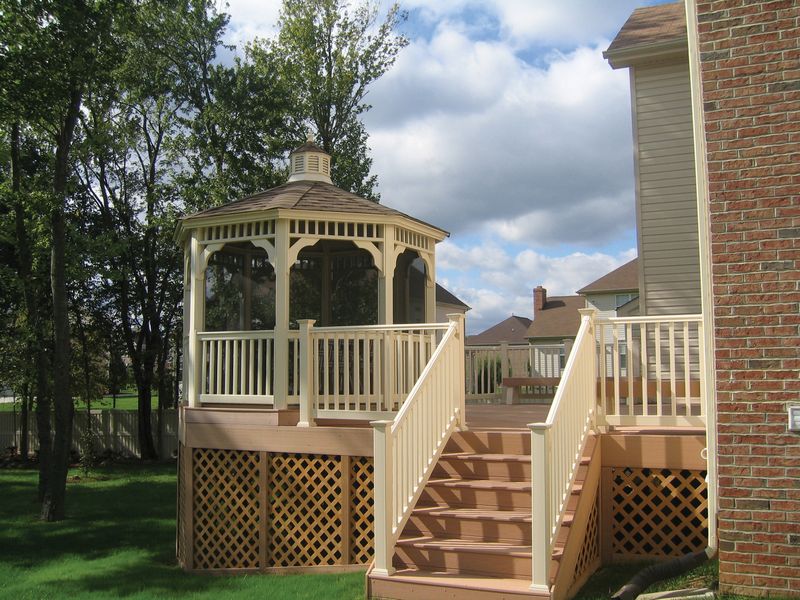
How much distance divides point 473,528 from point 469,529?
4cm

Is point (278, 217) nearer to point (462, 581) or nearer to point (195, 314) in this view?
point (195, 314)

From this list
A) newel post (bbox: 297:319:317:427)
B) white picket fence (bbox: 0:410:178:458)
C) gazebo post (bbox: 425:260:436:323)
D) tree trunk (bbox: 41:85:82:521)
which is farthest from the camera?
white picket fence (bbox: 0:410:178:458)

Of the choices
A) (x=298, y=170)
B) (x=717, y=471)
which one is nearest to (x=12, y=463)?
(x=298, y=170)

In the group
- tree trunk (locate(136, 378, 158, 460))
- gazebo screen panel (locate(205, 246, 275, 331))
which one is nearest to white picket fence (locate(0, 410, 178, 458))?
tree trunk (locate(136, 378, 158, 460))

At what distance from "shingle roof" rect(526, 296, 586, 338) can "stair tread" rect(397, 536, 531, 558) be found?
36823 mm

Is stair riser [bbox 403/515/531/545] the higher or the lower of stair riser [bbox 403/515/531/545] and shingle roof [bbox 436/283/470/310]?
the lower

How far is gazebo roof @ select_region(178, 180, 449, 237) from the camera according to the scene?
9.19 metres

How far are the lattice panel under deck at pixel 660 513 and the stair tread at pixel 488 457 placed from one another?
2.99ft

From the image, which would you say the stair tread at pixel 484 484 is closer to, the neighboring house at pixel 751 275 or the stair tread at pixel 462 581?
the stair tread at pixel 462 581

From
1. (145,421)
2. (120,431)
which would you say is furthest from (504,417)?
(120,431)

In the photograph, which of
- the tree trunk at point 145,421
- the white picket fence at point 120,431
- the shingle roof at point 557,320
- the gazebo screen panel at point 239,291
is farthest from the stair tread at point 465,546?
the shingle roof at point 557,320

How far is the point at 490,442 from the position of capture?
23.9ft

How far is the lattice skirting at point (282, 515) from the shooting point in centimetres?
795

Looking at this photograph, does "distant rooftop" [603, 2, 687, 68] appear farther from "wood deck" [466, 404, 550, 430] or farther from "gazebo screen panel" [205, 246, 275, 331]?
"gazebo screen panel" [205, 246, 275, 331]
